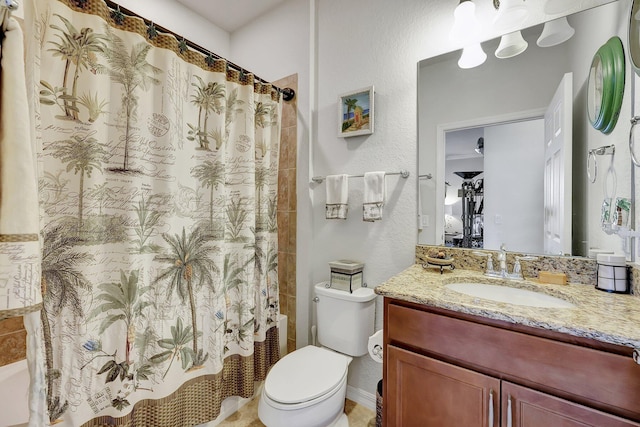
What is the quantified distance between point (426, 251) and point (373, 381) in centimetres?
87

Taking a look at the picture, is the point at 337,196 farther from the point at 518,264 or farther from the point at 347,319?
the point at 518,264

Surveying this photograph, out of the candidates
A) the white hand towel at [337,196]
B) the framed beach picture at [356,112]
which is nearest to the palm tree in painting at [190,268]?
the white hand towel at [337,196]

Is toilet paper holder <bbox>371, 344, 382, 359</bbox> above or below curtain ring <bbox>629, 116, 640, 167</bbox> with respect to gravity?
below

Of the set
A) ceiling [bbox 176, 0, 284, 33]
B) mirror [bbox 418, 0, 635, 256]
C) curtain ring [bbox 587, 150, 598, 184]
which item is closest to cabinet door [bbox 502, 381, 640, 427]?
mirror [bbox 418, 0, 635, 256]

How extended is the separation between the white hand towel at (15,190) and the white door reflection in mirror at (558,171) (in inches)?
76.7

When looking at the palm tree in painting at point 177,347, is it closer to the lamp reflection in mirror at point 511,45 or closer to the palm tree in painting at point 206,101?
the palm tree in painting at point 206,101

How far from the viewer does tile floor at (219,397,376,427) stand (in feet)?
5.09

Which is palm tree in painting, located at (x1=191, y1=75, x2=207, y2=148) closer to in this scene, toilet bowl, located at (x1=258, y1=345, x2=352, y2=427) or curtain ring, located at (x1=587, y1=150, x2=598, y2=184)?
toilet bowl, located at (x1=258, y1=345, x2=352, y2=427)

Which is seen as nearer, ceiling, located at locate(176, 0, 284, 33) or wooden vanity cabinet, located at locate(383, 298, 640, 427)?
wooden vanity cabinet, located at locate(383, 298, 640, 427)

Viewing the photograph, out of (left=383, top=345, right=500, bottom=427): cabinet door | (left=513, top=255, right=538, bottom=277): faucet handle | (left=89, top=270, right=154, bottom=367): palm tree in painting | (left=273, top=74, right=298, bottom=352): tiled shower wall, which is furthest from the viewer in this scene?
(left=273, top=74, right=298, bottom=352): tiled shower wall

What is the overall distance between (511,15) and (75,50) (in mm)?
1849

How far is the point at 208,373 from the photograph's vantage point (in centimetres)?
141

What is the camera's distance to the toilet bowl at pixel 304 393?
115 centimetres

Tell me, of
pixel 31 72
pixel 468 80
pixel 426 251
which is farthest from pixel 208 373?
pixel 468 80
